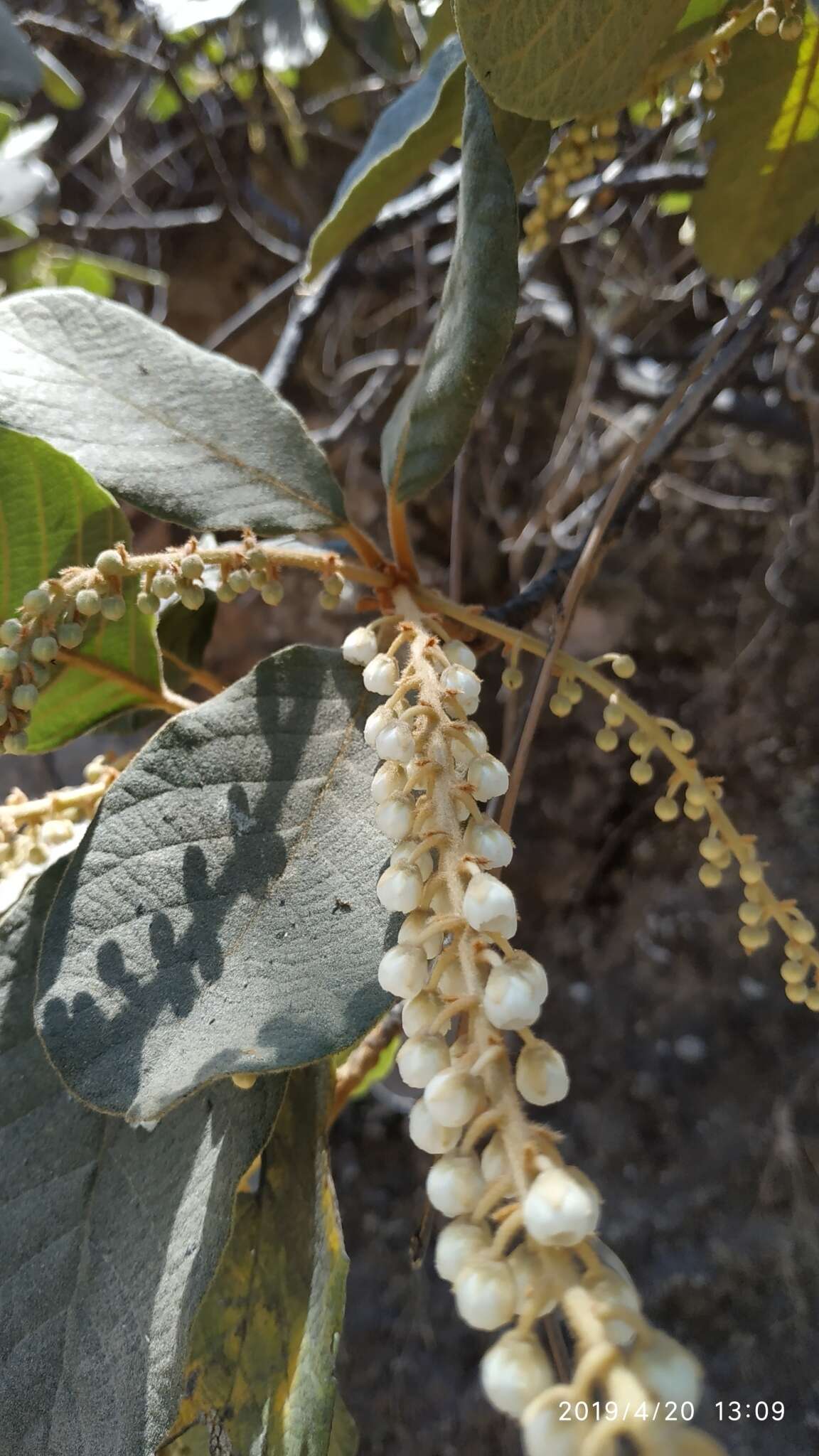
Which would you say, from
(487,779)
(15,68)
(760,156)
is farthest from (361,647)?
(15,68)

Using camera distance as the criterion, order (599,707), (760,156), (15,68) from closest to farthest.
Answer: (760,156)
(15,68)
(599,707)

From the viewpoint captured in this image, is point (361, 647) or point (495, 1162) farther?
point (361, 647)

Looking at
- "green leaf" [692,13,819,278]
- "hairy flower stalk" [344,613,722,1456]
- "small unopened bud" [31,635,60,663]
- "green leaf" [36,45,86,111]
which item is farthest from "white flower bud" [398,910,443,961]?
"green leaf" [36,45,86,111]

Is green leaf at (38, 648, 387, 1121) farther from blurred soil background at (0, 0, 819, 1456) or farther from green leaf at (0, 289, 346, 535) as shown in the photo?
blurred soil background at (0, 0, 819, 1456)

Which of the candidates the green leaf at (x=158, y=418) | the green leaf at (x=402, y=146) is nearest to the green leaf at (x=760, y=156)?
the green leaf at (x=402, y=146)

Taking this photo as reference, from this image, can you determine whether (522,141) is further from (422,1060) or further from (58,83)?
(58,83)

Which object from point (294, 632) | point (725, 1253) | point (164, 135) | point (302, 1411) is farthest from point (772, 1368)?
point (164, 135)

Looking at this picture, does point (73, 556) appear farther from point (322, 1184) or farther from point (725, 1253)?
point (725, 1253)
